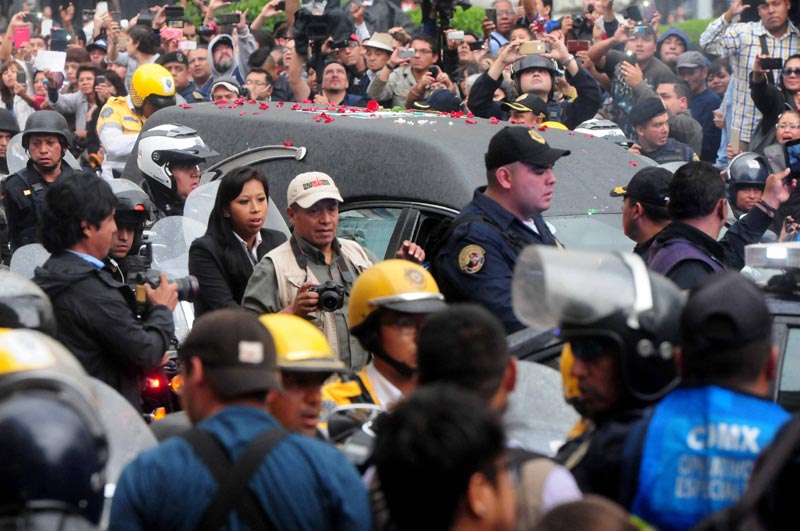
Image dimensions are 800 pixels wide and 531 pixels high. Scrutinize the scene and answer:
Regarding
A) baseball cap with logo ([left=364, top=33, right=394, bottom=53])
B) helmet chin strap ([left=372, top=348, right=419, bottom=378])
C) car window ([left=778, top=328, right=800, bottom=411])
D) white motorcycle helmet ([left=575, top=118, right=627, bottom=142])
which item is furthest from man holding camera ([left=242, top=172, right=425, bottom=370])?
baseball cap with logo ([left=364, top=33, right=394, bottom=53])

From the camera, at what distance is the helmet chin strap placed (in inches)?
177

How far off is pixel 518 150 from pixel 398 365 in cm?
182

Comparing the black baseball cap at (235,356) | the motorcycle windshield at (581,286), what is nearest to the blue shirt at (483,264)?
the motorcycle windshield at (581,286)

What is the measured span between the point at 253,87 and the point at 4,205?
13.1 ft

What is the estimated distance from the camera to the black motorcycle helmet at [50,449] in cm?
267

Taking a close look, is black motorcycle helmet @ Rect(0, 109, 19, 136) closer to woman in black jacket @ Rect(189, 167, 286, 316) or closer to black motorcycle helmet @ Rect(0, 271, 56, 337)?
woman in black jacket @ Rect(189, 167, 286, 316)

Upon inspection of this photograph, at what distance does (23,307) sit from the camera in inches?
165

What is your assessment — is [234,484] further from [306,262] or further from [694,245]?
[306,262]

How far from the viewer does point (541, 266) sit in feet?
11.7

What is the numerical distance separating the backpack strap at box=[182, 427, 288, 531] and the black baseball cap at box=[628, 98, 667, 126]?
796 cm

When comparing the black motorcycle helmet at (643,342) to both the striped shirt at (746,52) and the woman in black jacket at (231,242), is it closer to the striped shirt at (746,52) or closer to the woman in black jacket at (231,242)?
the woman in black jacket at (231,242)

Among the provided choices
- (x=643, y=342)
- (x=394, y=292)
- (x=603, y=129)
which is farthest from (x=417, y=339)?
(x=603, y=129)

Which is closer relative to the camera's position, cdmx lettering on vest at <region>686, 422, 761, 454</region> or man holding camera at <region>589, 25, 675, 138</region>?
cdmx lettering on vest at <region>686, 422, 761, 454</region>

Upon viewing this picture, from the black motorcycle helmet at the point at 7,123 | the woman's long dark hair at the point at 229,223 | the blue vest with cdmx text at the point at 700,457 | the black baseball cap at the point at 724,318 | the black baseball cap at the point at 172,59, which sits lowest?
the black motorcycle helmet at the point at 7,123
